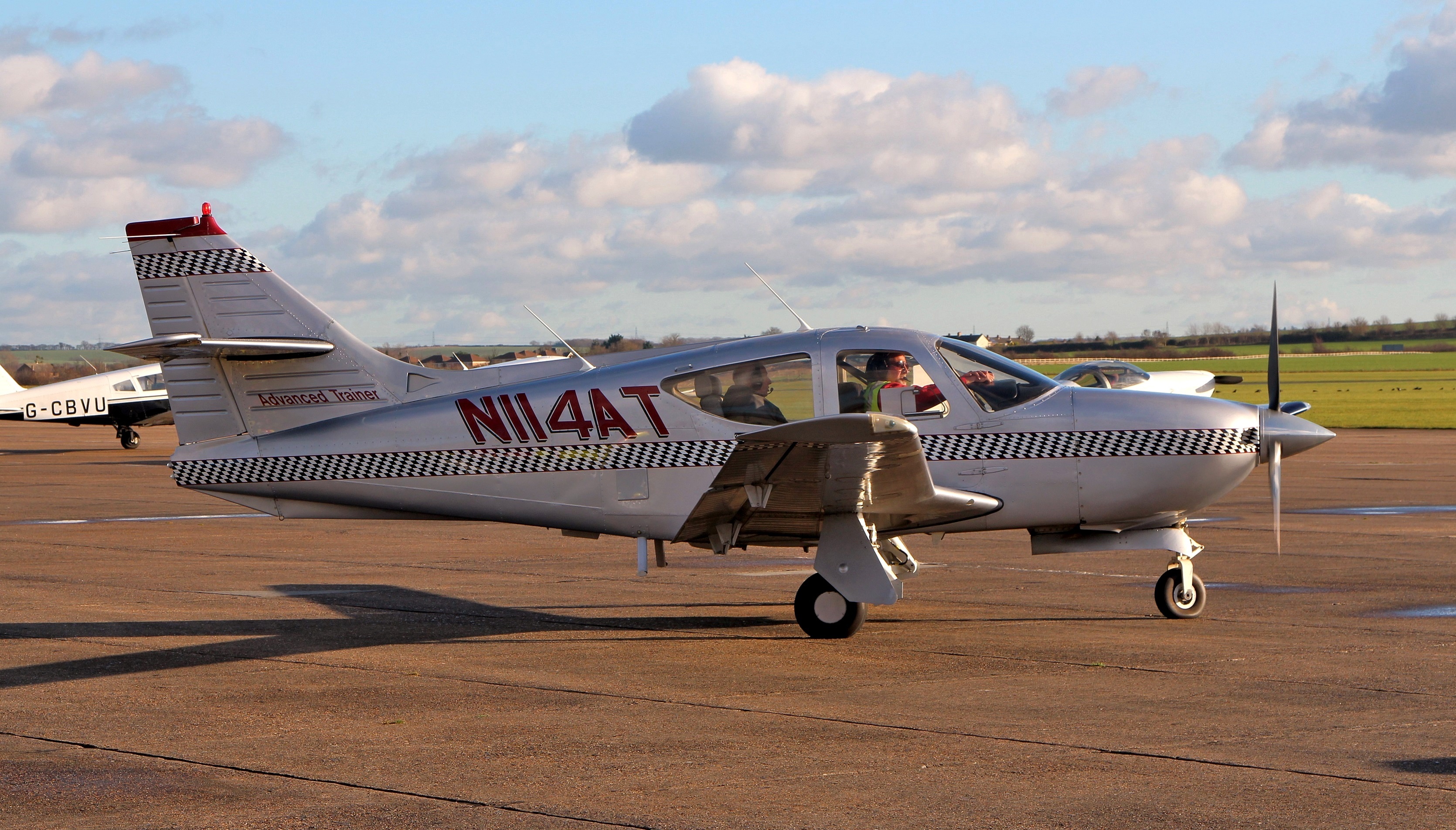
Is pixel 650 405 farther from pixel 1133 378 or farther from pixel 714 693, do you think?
pixel 1133 378

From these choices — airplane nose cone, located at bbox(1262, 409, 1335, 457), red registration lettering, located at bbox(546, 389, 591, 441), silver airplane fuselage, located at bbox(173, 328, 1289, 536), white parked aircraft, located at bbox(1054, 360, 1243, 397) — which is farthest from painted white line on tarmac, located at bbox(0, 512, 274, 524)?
white parked aircraft, located at bbox(1054, 360, 1243, 397)

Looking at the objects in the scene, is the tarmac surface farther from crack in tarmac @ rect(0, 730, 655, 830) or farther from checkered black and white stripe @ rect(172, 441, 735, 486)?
checkered black and white stripe @ rect(172, 441, 735, 486)

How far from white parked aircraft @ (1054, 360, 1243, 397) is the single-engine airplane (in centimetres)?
1868

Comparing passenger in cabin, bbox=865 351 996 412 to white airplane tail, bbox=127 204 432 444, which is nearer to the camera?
passenger in cabin, bbox=865 351 996 412

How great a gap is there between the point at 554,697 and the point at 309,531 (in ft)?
37.4

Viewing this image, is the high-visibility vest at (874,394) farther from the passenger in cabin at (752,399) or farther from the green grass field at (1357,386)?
the green grass field at (1357,386)

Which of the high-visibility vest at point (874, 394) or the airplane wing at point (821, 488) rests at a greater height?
the high-visibility vest at point (874, 394)

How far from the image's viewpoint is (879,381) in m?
9.55

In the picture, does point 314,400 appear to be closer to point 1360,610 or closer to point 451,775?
point 451,775

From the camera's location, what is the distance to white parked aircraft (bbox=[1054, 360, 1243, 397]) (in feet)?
98.2

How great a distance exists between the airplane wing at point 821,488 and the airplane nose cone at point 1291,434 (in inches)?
81.6

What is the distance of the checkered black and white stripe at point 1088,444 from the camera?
9719 mm

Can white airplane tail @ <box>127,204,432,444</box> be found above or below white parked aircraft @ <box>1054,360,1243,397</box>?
below

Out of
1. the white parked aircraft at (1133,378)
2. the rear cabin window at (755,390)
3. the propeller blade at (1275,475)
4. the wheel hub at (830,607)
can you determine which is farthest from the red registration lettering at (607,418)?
the white parked aircraft at (1133,378)
